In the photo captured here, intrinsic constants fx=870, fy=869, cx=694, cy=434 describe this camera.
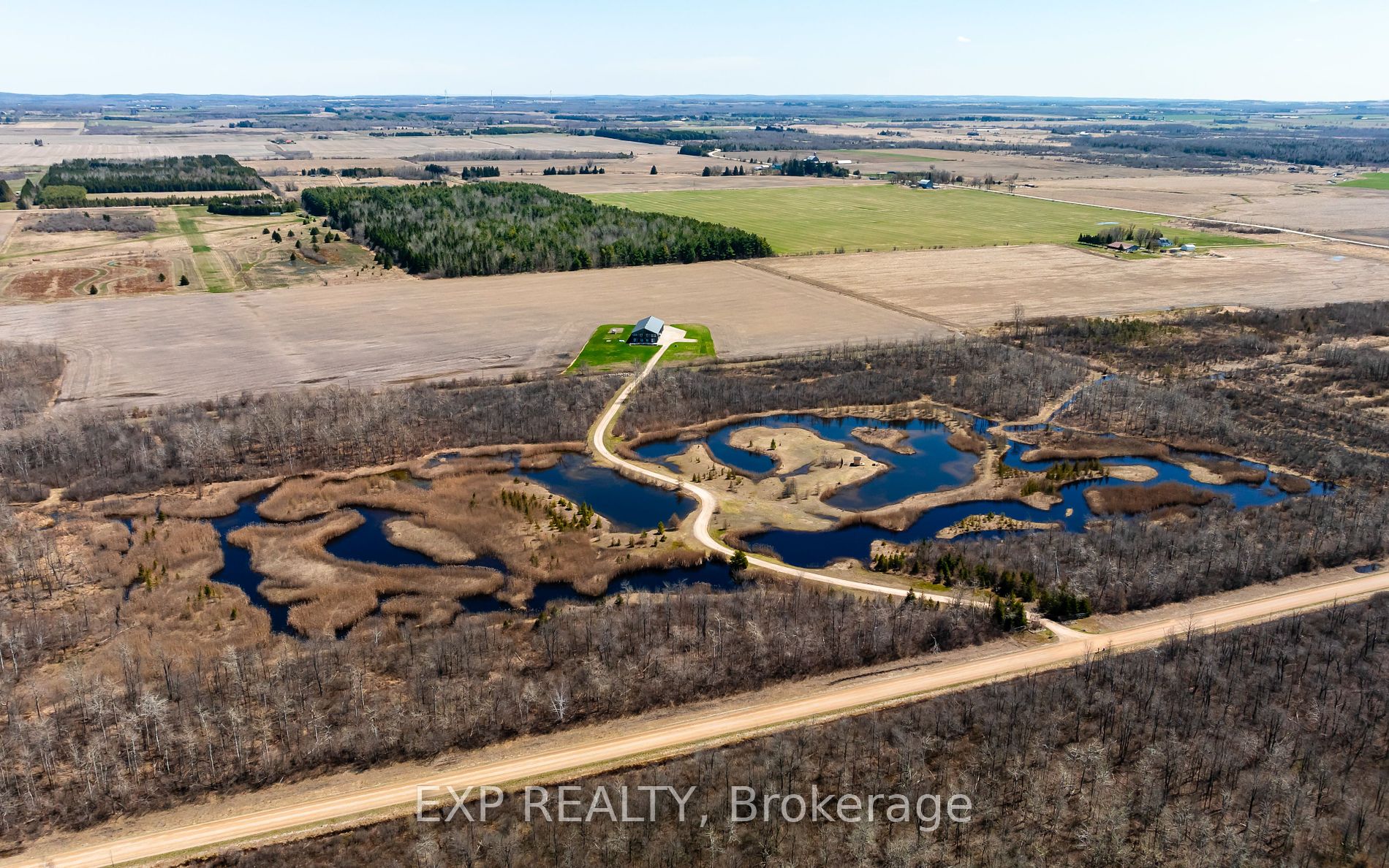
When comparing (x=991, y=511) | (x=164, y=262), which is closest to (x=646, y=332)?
(x=991, y=511)

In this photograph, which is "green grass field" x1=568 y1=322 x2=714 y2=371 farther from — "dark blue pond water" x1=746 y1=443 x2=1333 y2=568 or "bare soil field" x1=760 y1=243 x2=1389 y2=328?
"dark blue pond water" x1=746 y1=443 x2=1333 y2=568

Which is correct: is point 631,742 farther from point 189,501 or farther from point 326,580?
point 189,501

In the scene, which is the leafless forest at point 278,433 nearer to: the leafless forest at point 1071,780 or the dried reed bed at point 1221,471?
the leafless forest at point 1071,780

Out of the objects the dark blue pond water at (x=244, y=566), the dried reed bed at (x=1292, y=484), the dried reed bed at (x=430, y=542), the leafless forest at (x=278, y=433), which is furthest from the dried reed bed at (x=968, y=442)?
the dark blue pond water at (x=244, y=566)

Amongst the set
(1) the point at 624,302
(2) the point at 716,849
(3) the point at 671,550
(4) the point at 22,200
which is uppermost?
(4) the point at 22,200

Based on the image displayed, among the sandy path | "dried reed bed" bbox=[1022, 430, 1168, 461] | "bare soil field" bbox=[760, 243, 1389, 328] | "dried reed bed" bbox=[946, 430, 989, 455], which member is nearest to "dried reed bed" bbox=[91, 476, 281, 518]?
the sandy path

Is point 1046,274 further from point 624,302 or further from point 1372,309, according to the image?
point 624,302

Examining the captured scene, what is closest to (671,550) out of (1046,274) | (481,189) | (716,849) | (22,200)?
(716,849)
